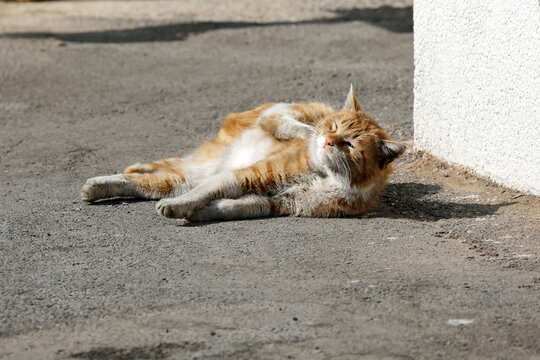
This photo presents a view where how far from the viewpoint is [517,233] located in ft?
16.0

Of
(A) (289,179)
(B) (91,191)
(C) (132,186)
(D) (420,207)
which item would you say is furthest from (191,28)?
(D) (420,207)

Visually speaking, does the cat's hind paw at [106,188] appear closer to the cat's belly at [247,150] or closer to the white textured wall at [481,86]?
the cat's belly at [247,150]

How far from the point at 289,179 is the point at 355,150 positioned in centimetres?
50

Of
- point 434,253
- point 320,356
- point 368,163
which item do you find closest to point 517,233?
point 434,253

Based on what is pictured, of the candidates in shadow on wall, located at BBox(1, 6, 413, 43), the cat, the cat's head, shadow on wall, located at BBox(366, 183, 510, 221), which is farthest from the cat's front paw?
shadow on wall, located at BBox(1, 6, 413, 43)

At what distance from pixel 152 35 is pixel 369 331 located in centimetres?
843

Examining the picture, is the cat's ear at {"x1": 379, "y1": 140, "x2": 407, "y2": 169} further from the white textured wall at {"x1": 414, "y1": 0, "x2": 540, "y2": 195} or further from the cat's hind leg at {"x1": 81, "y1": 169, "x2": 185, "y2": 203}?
the cat's hind leg at {"x1": 81, "y1": 169, "x2": 185, "y2": 203}

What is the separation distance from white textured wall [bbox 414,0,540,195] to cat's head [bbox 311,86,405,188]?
3.17 ft

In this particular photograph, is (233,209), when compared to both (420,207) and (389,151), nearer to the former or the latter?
(389,151)

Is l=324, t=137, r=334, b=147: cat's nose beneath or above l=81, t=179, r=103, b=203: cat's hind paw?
above

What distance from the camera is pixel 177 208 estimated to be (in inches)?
199

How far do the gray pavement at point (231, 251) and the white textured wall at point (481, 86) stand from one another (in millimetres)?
209

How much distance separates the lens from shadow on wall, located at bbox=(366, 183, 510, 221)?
5395 mm

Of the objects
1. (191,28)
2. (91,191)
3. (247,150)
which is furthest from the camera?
(191,28)
